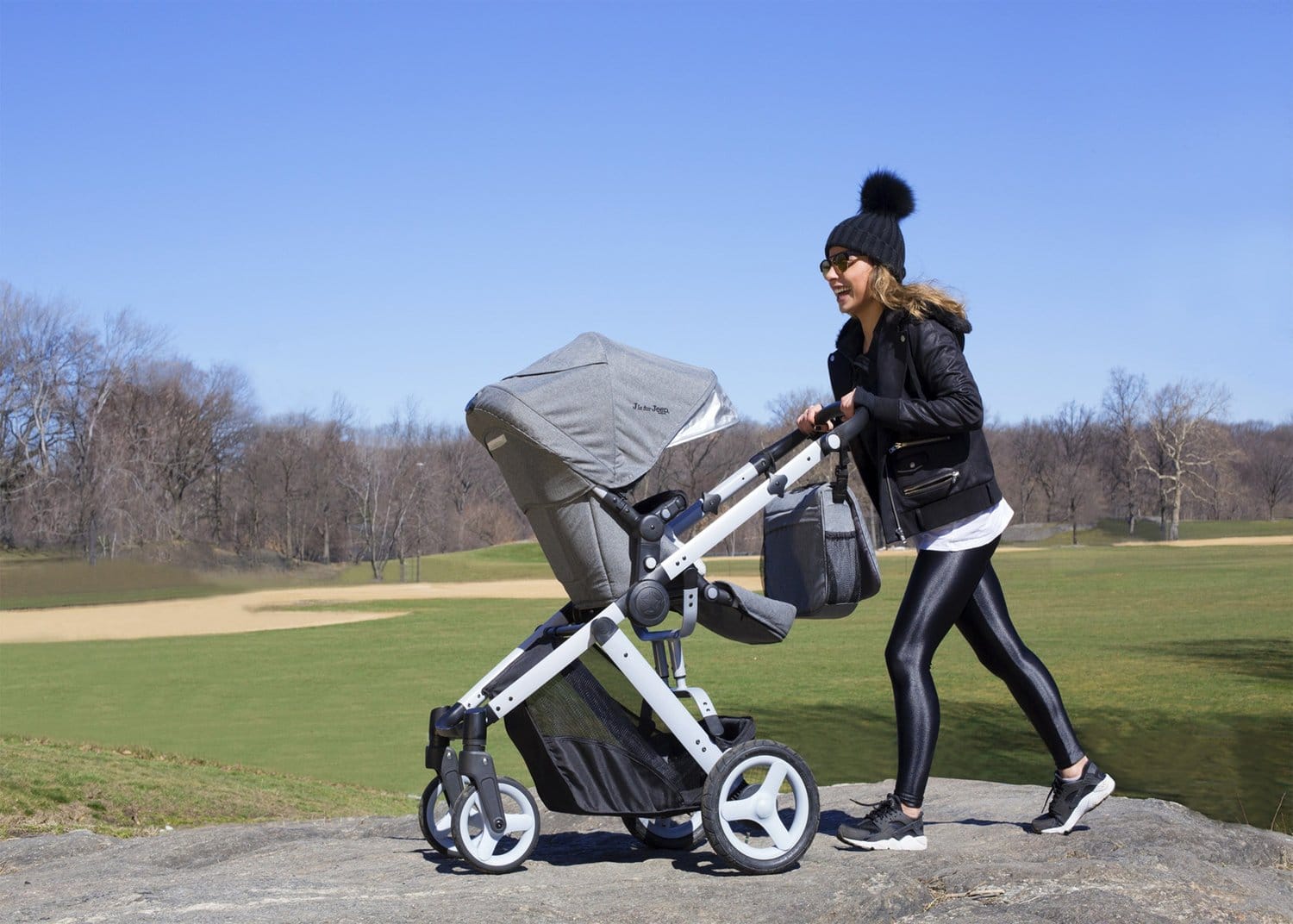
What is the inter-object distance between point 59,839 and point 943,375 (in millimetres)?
3956

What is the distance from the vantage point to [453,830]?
151 inches

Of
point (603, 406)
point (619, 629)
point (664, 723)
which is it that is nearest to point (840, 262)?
point (603, 406)

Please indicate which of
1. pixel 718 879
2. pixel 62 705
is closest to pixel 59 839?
pixel 718 879

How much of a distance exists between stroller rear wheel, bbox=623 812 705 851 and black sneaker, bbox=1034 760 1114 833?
119cm

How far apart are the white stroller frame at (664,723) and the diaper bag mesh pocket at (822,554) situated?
104 mm

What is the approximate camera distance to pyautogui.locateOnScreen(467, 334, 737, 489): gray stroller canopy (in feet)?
12.9

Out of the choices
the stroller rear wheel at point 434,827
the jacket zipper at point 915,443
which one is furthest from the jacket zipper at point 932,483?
the stroller rear wheel at point 434,827

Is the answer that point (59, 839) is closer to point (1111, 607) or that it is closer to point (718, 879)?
point (718, 879)

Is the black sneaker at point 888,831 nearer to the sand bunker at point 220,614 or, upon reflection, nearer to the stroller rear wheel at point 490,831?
the stroller rear wheel at point 490,831

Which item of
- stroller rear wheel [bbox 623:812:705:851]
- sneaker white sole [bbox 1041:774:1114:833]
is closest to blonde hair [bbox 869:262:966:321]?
sneaker white sole [bbox 1041:774:1114:833]

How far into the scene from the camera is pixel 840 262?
4109 millimetres

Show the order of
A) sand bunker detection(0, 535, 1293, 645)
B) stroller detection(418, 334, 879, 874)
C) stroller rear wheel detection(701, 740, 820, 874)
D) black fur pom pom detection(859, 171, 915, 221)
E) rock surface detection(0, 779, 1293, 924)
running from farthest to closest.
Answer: sand bunker detection(0, 535, 1293, 645)
black fur pom pom detection(859, 171, 915, 221)
stroller detection(418, 334, 879, 874)
stroller rear wheel detection(701, 740, 820, 874)
rock surface detection(0, 779, 1293, 924)

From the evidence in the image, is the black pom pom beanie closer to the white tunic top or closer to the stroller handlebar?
the stroller handlebar

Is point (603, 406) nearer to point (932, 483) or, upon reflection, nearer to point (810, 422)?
point (810, 422)
